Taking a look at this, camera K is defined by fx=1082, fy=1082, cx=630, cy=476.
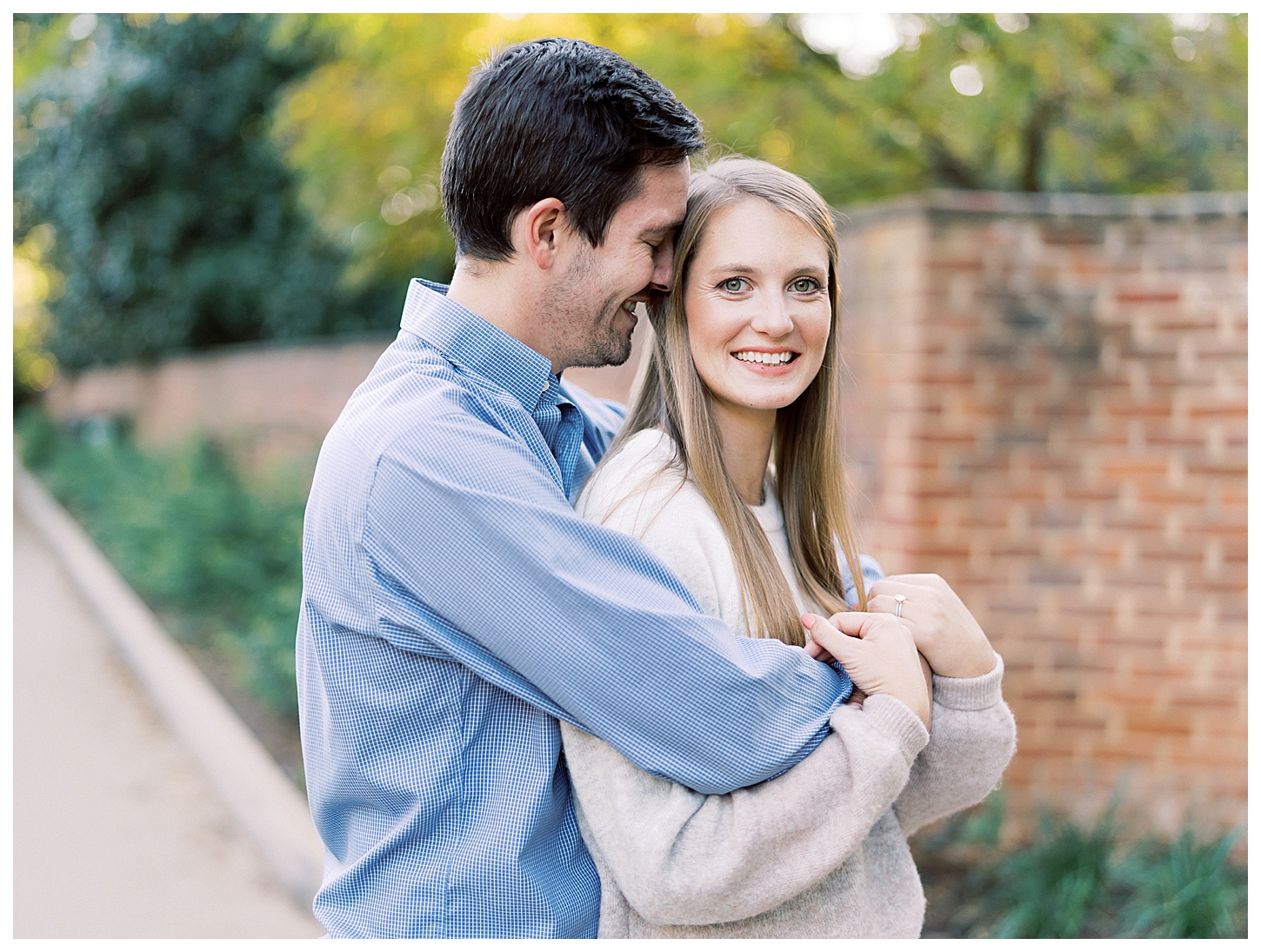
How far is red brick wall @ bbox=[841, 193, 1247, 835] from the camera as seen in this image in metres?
3.98

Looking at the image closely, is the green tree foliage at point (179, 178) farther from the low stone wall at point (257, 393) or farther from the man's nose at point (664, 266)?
the man's nose at point (664, 266)

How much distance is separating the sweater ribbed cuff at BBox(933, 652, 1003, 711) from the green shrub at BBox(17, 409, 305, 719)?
492 cm

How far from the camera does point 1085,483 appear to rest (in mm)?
4035

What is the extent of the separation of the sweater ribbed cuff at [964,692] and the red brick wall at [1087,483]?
7.24 feet

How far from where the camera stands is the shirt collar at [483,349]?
6.06 ft

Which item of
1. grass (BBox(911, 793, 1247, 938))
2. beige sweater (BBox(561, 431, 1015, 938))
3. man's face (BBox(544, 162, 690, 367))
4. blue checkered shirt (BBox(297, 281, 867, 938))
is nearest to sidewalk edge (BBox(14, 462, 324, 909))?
grass (BBox(911, 793, 1247, 938))

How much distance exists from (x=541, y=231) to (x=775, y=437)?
665 mm

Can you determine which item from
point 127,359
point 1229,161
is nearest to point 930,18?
point 1229,161

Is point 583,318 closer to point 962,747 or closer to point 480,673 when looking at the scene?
point 480,673

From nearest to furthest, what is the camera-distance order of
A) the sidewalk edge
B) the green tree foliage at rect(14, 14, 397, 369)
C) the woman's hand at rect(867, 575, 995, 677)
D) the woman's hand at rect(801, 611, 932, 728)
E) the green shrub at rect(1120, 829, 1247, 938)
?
the woman's hand at rect(801, 611, 932, 728) → the woman's hand at rect(867, 575, 995, 677) → the green shrub at rect(1120, 829, 1247, 938) → the sidewalk edge → the green tree foliage at rect(14, 14, 397, 369)

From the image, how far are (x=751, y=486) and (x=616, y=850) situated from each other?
0.75 metres

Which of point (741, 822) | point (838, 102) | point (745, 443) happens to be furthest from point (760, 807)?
point (838, 102)

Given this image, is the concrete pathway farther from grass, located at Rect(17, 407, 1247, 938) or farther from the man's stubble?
the man's stubble

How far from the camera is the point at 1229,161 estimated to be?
7469 mm
